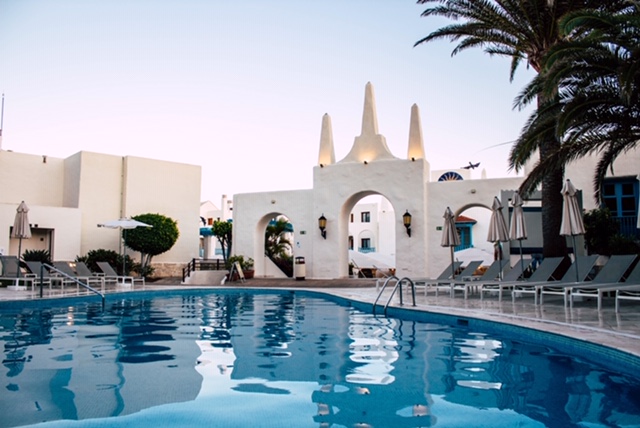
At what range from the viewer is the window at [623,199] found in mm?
18172

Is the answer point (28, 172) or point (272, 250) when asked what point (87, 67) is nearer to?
point (28, 172)

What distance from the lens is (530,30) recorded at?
12.6m

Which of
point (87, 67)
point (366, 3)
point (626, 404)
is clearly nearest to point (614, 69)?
point (626, 404)

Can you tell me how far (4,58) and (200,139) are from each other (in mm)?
10992

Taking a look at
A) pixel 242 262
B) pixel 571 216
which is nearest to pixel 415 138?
pixel 242 262

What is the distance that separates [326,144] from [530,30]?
10.9 metres

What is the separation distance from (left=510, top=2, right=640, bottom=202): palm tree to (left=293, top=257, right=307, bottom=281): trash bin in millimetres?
11485

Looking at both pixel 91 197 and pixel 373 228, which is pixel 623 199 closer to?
pixel 91 197

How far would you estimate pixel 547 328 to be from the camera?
6.70m

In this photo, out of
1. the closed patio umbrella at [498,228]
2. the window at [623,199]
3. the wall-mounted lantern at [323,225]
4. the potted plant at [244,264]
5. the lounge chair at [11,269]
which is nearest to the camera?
the closed patio umbrella at [498,228]

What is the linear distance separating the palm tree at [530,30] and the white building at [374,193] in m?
6.13

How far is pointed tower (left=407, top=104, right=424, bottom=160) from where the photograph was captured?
20.4 meters

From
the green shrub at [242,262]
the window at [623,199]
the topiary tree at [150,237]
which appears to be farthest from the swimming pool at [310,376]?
the topiary tree at [150,237]

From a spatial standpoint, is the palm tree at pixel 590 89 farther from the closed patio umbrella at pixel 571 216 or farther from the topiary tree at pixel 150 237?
the topiary tree at pixel 150 237
